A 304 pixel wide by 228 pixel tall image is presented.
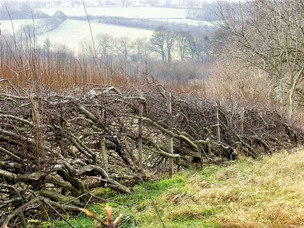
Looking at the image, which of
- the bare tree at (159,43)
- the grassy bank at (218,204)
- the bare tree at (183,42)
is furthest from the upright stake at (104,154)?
the bare tree at (183,42)

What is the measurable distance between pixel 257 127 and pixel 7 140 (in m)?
9.60

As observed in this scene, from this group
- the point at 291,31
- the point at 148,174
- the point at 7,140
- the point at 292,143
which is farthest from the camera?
the point at 291,31

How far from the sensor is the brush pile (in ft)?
15.9

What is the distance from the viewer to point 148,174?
302 inches

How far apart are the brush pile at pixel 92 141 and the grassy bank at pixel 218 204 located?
0.47 meters

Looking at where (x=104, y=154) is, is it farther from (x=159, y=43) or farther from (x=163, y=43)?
(x=163, y=43)

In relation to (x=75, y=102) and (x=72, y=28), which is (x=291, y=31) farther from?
(x=72, y=28)

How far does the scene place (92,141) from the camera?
6750mm

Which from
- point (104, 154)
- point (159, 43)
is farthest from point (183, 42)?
point (104, 154)

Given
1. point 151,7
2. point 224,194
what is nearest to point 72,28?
point 224,194

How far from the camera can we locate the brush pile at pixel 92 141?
4.86m

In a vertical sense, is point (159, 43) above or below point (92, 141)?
below

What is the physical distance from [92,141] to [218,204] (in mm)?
2533

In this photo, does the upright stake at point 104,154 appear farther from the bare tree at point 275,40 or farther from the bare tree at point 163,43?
the bare tree at point 163,43
